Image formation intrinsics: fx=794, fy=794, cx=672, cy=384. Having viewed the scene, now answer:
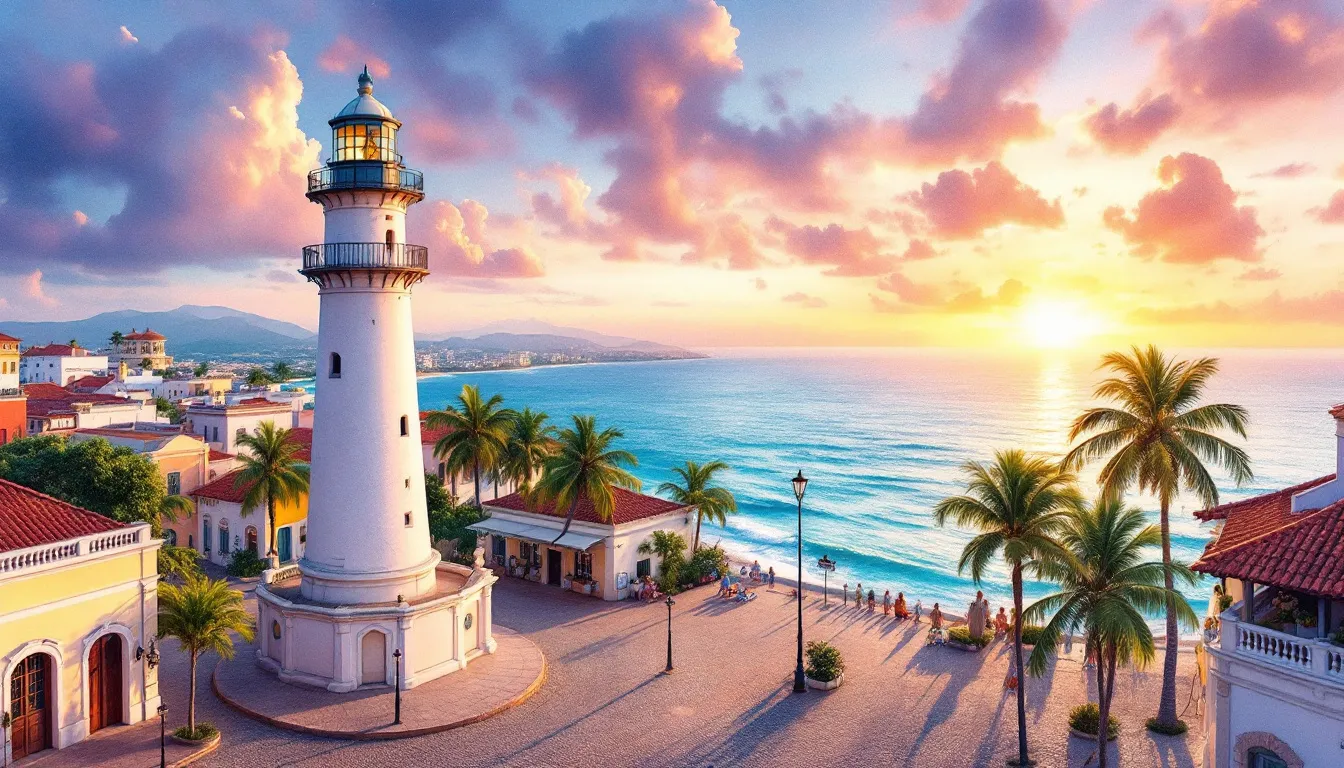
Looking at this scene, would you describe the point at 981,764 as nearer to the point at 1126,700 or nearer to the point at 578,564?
the point at 1126,700

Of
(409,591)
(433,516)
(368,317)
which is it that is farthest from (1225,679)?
(433,516)

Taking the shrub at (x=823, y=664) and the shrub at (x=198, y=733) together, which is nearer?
the shrub at (x=198, y=733)

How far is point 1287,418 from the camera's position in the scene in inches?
4938

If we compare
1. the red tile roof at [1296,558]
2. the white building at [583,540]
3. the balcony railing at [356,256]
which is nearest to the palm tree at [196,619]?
the balcony railing at [356,256]

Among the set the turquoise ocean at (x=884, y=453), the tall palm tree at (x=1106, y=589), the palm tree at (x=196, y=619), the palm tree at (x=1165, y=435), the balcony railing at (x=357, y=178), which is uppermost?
the balcony railing at (x=357, y=178)

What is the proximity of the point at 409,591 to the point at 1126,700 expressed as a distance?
19865 millimetres

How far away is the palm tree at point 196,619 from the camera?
60.3 feet

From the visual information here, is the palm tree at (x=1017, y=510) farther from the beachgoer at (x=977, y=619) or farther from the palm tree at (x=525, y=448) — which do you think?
the palm tree at (x=525, y=448)

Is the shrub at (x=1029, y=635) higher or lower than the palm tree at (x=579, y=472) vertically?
lower

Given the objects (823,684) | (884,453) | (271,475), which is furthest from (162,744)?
(884,453)

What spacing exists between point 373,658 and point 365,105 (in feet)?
48.9

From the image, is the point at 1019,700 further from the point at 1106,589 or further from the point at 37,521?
the point at 37,521

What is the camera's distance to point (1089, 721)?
63.7 feet

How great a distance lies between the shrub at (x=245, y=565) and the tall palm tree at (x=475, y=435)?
29.2ft
